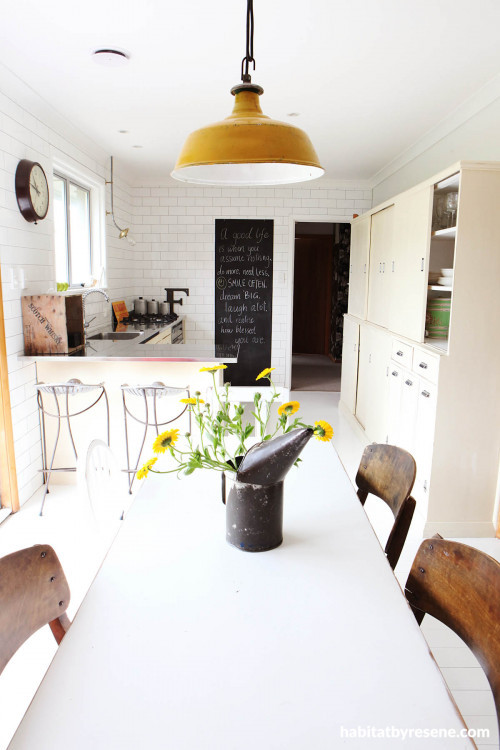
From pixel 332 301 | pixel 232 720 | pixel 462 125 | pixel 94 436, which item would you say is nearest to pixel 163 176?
pixel 462 125

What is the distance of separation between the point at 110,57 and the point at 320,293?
7.29 metres

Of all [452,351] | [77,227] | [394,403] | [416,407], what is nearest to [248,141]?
[452,351]

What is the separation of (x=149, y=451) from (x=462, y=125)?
3205 mm

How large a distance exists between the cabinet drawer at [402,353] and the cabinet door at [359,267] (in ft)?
4.20

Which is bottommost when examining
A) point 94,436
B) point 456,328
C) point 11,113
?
point 94,436

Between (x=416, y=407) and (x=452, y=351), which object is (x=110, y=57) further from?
(x=416, y=407)

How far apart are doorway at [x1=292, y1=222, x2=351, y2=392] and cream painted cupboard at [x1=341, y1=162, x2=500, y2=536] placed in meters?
4.86

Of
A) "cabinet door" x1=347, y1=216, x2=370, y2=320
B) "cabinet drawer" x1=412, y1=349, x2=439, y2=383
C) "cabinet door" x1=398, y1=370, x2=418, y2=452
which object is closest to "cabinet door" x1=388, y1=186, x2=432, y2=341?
"cabinet drawer" x1=412, y1=349, x2=439, y2=383

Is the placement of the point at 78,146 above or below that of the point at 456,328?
above

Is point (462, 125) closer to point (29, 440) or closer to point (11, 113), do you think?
point (11, 113)

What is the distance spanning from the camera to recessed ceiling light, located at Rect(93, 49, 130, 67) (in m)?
2.91

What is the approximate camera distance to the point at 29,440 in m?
3.66

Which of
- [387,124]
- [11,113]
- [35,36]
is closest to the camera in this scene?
[35,36]

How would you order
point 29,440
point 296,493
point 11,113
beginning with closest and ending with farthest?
point 296,493, point 11,113, point 29,440
